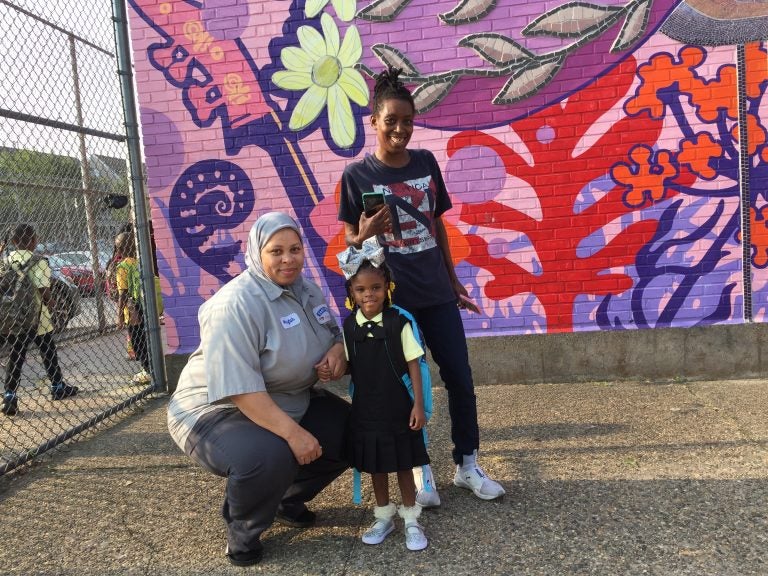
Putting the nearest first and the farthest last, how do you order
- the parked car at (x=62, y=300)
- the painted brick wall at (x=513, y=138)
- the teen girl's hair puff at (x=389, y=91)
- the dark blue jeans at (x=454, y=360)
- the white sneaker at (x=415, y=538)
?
the white sneaker at (x=415, y=538) → the teen girl's hair puff at (x=389, y=91) → the dark blue jeans at (x=454, y=360) → the painted brick wall at (x=513, y=138) → the parked car at (x=62, y=300)

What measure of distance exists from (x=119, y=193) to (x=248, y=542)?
3557 mm

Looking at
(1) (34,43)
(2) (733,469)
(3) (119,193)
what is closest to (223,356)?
(2) (733,469)

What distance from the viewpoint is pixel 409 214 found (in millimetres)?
2826

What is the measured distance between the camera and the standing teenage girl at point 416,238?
275cm

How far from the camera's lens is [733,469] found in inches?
119

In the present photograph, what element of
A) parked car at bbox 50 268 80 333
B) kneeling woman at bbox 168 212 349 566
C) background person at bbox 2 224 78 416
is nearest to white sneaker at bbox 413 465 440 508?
kneeling woman at bbox 168 212 349 566

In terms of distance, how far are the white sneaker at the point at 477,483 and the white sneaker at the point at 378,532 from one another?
483mm

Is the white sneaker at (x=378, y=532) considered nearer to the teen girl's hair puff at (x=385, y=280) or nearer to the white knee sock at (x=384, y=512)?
the white knee sock at (x=384, y=512)

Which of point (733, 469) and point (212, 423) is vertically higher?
point (212, 423)

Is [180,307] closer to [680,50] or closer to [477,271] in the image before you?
[477,271]

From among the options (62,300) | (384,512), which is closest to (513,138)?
(384,512)

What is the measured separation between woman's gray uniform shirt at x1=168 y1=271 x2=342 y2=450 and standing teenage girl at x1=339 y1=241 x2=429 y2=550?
0.23 metres

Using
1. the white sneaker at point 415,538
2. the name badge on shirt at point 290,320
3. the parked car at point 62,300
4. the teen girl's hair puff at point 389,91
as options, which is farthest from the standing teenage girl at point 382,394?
the parked car at point 62,300

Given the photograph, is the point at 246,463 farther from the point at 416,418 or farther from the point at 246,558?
the point at 416,418
